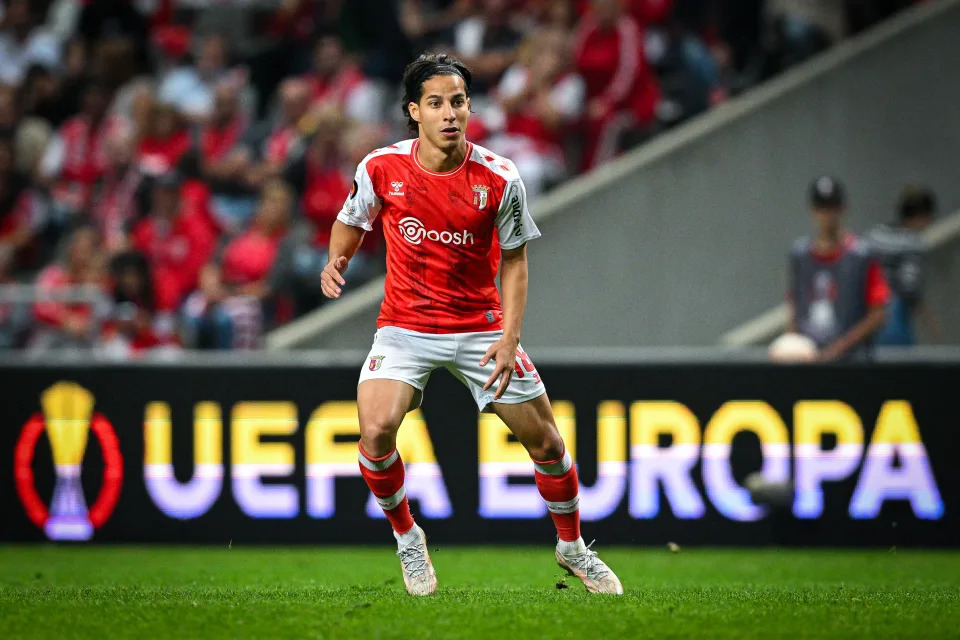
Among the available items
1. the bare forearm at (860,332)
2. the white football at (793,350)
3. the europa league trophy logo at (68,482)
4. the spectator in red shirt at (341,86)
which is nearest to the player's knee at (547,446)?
the white football at (793,350)

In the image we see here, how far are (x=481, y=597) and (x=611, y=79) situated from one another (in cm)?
746

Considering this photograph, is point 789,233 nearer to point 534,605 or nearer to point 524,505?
point 524,505

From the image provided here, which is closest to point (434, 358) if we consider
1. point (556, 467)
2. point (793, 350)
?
point (556, 467)

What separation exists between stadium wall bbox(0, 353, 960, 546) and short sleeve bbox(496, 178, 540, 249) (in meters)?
3.61

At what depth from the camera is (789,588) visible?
24.0 ft

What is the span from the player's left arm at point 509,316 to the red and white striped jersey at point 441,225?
0.29ft

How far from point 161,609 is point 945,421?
6036mm

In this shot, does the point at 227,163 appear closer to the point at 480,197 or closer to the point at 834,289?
the point at 834,289

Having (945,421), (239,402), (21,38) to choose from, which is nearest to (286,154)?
(239,402)

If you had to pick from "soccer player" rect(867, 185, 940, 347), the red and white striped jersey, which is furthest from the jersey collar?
"soccer player" rect(867, 185, 940, 347)

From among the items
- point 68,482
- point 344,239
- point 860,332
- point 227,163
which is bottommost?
point 68,482

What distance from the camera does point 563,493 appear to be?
262 inches

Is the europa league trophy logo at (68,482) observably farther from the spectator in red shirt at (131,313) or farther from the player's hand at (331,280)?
the player's hand at (331,280)

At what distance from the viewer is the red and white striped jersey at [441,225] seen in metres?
6.41
